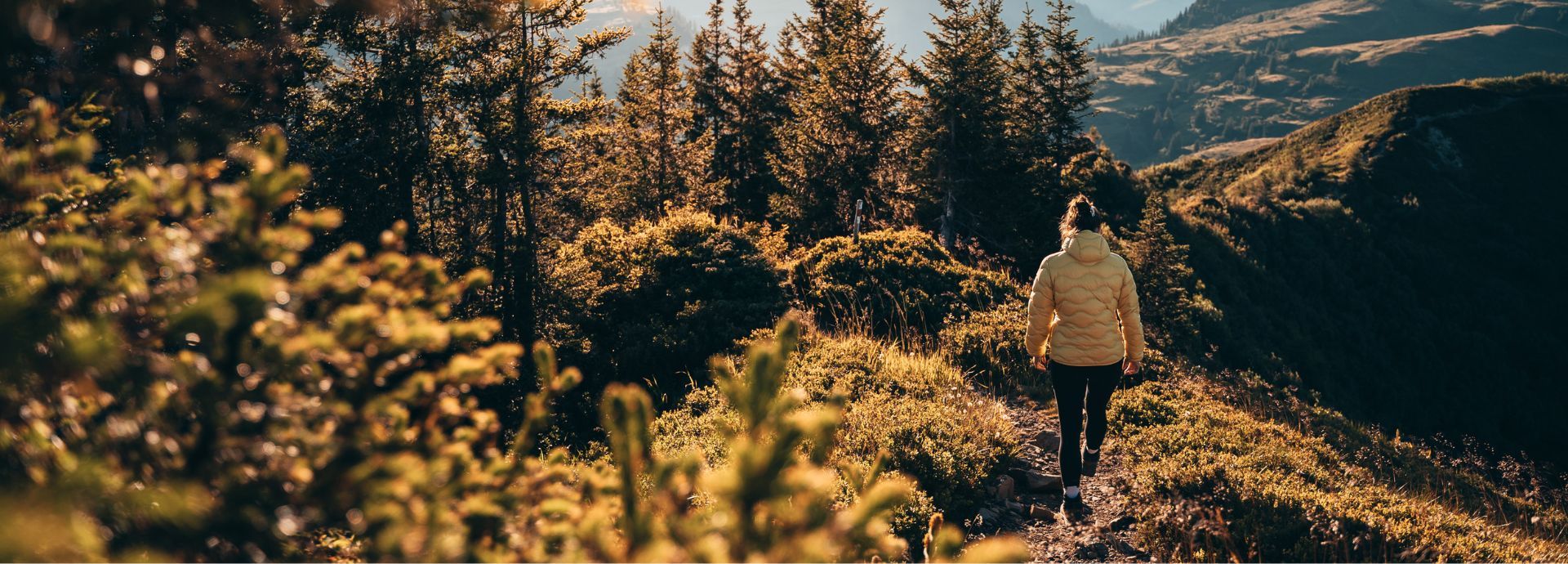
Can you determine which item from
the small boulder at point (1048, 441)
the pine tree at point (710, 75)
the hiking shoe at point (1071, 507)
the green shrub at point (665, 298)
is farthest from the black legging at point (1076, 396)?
the pine tree at point (710, 75)

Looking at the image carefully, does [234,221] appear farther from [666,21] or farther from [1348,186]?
[1348,186]

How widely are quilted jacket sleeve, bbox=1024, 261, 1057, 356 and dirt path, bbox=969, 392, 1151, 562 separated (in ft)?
4.05

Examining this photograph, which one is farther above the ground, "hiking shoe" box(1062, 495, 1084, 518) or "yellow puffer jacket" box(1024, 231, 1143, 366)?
"yellow puffer jacket" box(1024, 231, 1143, 366)

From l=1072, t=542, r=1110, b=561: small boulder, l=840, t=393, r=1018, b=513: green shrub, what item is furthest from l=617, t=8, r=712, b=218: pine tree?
l=1072, t=542, r=1110, b=561: small boulder

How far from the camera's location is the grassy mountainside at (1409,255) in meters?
32.4

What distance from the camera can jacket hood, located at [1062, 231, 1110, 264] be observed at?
5.01m

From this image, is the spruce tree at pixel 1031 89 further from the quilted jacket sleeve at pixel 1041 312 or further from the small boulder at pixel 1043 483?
the quilted jacket sleeve at pixel 1041 312

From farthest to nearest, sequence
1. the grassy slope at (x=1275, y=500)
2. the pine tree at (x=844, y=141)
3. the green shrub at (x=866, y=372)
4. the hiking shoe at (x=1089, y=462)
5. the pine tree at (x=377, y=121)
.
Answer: the pine tree at (x=844, y=141)
the pine tree at (x=377, y=121)
the green shrub at (x=866, y=372)
the hiking shoe at (x=1089, y=462)
the grassy slope at (x=1275, y=500)

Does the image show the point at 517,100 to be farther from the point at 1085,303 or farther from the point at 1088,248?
the point at 1085,303

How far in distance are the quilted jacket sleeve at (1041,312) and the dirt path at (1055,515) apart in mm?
1233

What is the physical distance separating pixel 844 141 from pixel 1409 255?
4081 centimetres

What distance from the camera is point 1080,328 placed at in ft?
16.4

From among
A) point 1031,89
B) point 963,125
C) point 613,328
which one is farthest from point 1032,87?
point 613,328

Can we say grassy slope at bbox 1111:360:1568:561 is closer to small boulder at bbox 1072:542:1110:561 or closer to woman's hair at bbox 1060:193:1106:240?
small boulder at bbox 1072:542:1110:561
